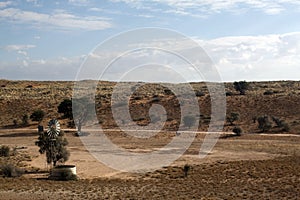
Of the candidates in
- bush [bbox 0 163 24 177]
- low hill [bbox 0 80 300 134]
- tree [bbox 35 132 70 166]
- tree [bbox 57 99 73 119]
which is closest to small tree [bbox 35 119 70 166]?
tree [bbox 35 132 70 166]

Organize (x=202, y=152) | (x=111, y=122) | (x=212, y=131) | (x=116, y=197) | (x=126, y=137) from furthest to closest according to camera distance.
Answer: (x=111, y=122), (x=212, y=131), (x=126, y=137), (x=202, y=152), (x=116, y=197)

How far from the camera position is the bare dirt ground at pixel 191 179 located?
81.6ft

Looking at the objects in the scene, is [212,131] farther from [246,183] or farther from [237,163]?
[246,183]

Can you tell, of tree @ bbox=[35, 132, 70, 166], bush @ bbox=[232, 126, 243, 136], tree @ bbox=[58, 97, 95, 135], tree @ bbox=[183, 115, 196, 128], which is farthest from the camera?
tree @ bbox=[58, 97, 95, 135]

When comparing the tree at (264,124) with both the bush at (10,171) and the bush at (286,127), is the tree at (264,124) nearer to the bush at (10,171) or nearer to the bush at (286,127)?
the bush at (286,127)

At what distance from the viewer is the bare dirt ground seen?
2488 centimetres

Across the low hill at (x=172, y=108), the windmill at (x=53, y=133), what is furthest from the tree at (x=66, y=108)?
the windmill at (x=53, y=133)

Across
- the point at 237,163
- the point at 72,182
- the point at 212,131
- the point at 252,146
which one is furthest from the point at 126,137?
the point at 72,182

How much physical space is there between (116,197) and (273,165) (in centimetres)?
1572

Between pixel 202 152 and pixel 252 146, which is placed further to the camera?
pixel 252 146

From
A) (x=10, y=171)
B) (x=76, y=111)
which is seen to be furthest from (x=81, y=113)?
(x=10, y=171)

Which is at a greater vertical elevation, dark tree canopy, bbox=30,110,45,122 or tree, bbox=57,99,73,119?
tree, bbox=57,99,73,119

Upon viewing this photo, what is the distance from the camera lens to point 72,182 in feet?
95.0

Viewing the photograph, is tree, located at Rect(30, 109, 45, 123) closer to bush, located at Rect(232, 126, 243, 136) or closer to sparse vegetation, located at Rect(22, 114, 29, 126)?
sparse vegetation, located at Rect(22, 114, 29, 126)
